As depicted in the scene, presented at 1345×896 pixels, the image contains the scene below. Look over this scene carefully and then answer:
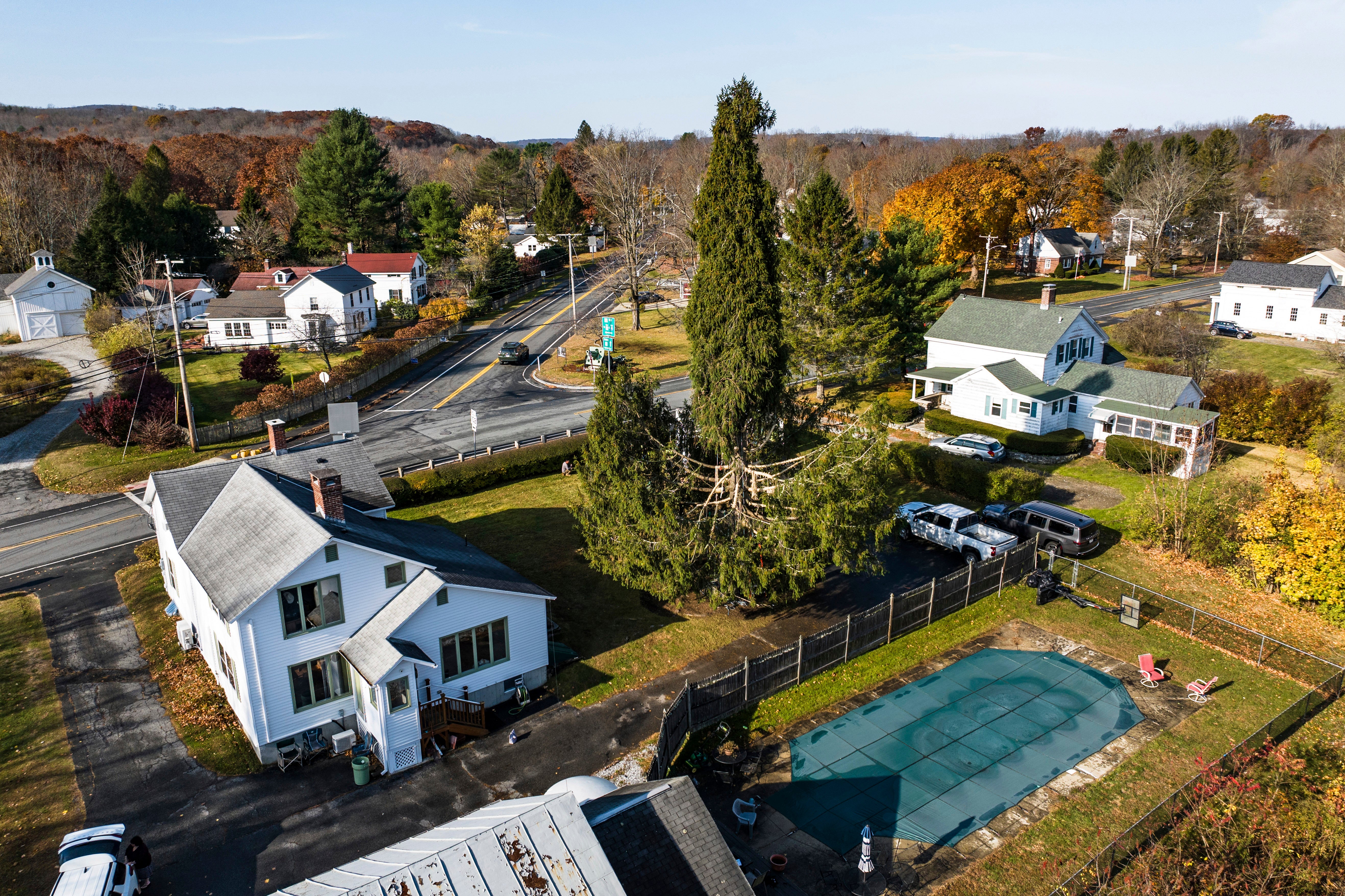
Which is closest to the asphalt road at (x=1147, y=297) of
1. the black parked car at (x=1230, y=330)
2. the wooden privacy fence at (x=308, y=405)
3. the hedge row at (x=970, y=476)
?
the black parked car at (x=1230, y=330)

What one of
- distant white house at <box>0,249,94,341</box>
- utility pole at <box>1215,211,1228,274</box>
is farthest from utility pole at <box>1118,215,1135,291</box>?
distant white house at <box>0,249,94,341</box>

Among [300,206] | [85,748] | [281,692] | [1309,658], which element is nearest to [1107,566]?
[1309,658]

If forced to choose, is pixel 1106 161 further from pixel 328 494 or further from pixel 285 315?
pixel 328 494

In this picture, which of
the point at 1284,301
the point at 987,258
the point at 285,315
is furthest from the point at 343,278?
the point at 1284,301

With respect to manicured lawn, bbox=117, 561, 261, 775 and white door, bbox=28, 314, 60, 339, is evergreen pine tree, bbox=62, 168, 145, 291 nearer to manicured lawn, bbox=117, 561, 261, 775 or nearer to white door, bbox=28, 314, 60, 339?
white door, bbox=28, 314, 60, 339

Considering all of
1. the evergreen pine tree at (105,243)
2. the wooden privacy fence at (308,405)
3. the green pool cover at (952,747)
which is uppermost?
the evergreen pine tree at (105,243)

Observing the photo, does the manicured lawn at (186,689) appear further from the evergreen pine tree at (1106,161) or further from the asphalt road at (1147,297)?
the evergreen pine tree at (1106,161)
